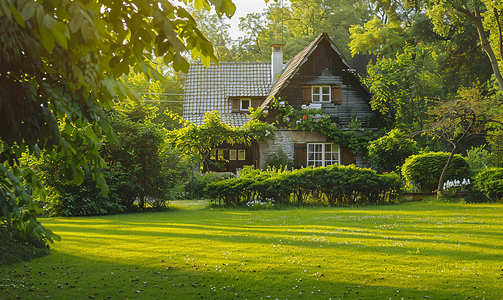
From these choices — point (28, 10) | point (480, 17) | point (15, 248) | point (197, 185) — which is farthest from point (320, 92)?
point (28, 10)

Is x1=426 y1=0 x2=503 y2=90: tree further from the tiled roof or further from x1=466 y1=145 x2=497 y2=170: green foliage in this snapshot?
the tiled roof

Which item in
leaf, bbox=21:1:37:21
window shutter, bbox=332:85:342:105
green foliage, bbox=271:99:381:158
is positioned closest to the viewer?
leaf, bbox=21:1:37:21

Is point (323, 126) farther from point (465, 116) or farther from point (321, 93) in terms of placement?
point (465, 116)

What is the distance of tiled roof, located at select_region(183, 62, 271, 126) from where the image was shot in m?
28.1

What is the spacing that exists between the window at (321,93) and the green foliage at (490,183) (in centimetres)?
1095

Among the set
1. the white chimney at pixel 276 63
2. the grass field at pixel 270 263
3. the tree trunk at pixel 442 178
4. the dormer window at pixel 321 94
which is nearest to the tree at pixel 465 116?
the tree trunk at pixel 442 178

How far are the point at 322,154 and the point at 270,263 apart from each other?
736 inches

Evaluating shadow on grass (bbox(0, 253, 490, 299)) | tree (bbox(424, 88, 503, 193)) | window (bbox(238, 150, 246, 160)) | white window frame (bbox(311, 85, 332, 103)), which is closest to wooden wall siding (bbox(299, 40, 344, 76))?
white window frame (bbox(311, 85, 332, 103))

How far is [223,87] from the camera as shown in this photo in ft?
97.5

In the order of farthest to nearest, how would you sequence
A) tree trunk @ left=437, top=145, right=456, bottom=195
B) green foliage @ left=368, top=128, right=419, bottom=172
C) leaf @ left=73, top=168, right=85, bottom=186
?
green foliage @ left=368, top=128, right=419, bottom=172 → tree trunk @ left=437, top=145, right=456, bottom=195 → leaf @ left=73, top=168, right=85, bottom=186

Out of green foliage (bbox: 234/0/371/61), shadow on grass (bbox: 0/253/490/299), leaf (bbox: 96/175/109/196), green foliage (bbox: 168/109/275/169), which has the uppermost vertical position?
green foliage (bbox: 234/0/371/61)

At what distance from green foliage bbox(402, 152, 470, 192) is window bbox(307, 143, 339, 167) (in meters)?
7.04

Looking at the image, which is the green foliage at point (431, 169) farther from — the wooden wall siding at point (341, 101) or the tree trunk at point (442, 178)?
the wooden wall siding at point (341, 101)

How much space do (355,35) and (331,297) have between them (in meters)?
29.5
